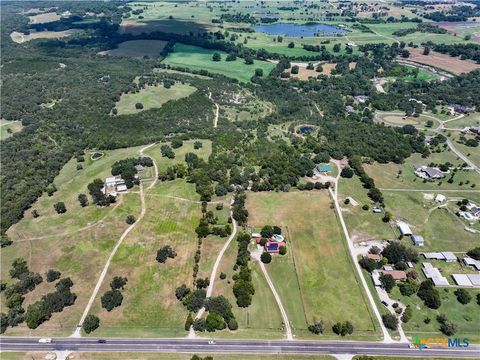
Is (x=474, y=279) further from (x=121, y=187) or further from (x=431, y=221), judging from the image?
(x=121, y=187)

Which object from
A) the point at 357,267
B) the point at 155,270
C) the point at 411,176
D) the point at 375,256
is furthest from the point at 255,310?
the point at 411,176

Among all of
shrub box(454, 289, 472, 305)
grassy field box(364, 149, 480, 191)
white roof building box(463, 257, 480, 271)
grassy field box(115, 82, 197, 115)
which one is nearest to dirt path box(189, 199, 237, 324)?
grassy field box(364, 149, 480, 191)

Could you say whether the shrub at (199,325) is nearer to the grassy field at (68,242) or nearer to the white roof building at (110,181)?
the grassy field at (68,242)

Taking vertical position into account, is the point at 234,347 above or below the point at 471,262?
below

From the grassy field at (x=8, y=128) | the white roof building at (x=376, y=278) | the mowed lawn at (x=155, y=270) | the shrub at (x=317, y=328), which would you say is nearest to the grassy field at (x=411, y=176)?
the white roof building at (x=376, y=278)

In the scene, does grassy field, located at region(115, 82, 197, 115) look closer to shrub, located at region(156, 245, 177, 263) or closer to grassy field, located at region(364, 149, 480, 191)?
shrub, located at region(156, 245, 177, 263)

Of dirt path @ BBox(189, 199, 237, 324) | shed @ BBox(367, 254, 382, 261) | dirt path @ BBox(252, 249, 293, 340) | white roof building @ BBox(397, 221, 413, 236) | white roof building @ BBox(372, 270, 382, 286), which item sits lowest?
dirt path @ BBox(189, 199, 237, 324)
